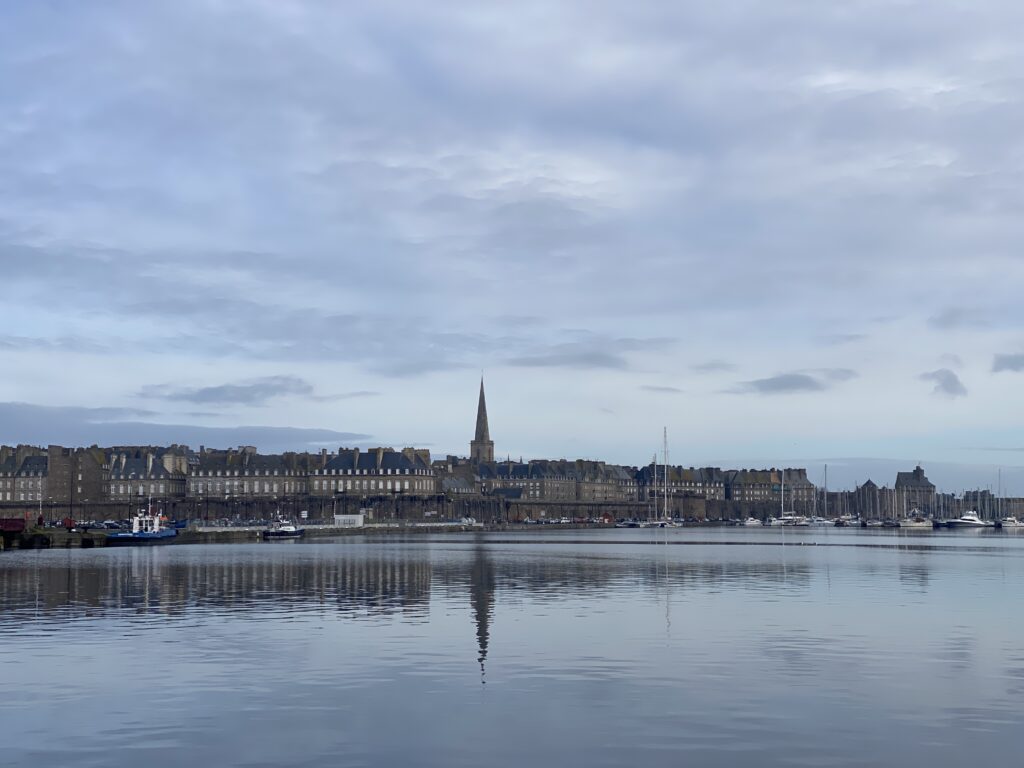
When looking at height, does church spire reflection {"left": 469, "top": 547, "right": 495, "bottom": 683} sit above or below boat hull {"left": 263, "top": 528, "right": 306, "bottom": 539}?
above

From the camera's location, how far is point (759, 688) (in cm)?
2823

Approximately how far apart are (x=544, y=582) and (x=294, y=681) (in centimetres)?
3522

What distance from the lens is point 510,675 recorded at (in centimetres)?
3028

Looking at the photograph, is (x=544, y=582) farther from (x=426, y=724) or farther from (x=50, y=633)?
(x=426, y=724)

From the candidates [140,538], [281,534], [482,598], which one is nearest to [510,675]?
[482,598]

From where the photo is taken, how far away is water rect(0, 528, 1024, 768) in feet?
72.6

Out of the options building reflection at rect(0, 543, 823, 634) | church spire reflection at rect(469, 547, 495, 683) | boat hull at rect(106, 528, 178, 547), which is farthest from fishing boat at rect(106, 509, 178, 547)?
church spire reflection at rect(469, 547, 495, 683)

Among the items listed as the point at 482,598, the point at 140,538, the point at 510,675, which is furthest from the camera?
the point at 140,538

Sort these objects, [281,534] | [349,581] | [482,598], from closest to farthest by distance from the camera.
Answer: [482,598] < [349,581] < [281,534]

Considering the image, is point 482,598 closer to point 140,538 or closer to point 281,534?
point 140,538

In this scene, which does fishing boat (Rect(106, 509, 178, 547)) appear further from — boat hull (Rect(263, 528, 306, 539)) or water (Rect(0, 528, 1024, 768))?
water (Rect(0, 528, 1024, 768))

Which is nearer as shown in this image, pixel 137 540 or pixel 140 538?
pixel 137 540

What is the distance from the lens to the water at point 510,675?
72.6ft

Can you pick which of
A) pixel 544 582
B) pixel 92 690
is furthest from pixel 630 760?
pixel 544 582
